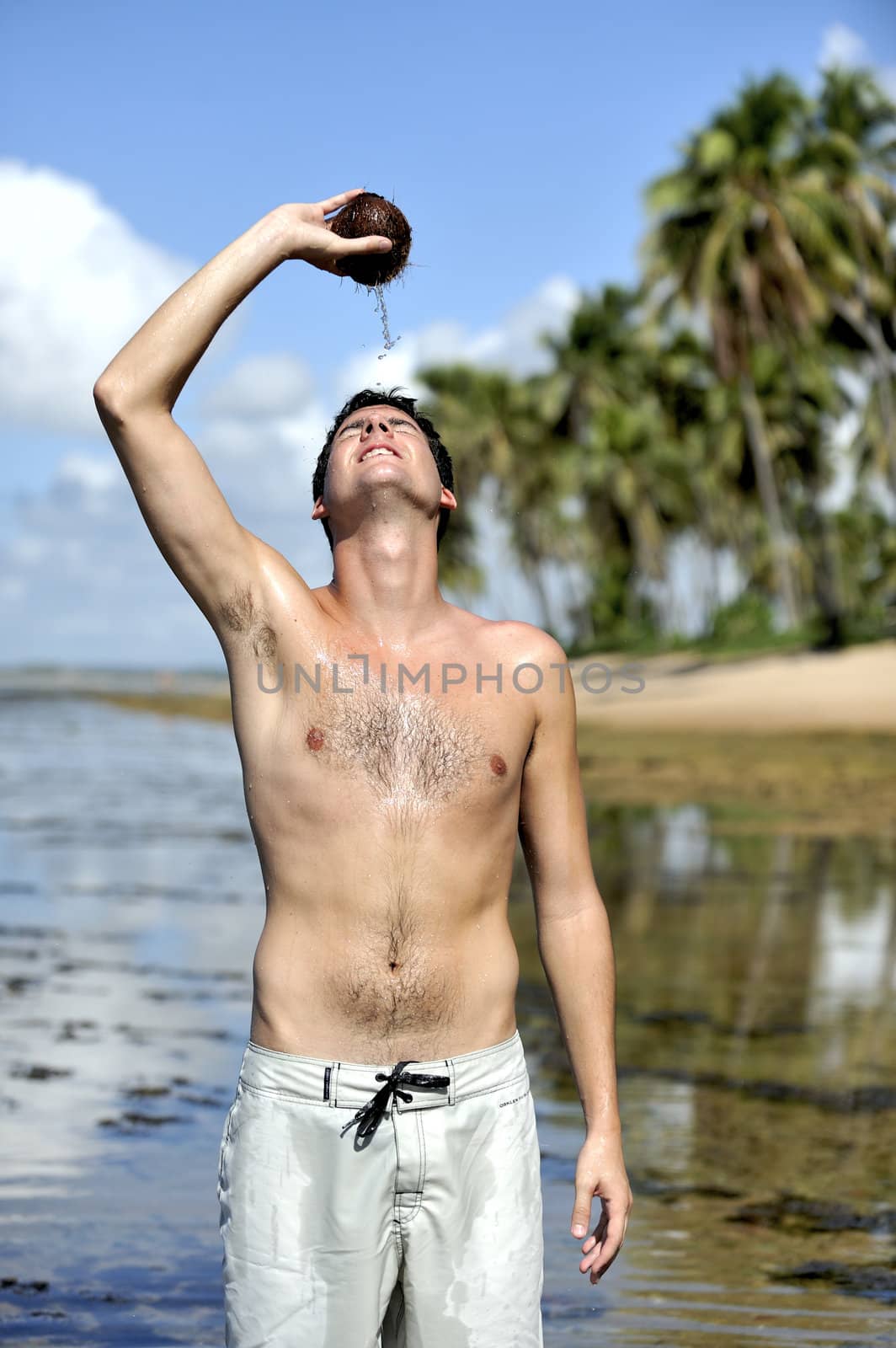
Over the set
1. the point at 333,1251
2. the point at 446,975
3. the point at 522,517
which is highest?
the point at 522,517

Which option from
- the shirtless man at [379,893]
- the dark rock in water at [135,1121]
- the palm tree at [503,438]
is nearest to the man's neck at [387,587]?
the shirtless man at [379,893]

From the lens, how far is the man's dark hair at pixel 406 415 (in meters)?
3.09

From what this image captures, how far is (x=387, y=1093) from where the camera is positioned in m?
2.60

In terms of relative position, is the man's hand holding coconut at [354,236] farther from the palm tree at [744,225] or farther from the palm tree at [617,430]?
the palm tree at [617,430]

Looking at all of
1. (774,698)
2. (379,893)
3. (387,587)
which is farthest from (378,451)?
(774,698)

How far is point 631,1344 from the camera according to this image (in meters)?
4.37

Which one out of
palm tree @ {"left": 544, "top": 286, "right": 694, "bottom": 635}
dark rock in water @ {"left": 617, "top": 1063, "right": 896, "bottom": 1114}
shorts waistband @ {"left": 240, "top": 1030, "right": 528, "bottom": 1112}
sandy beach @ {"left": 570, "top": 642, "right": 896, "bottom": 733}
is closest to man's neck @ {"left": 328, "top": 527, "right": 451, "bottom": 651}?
shorts waistband @ {"left": 240, "top": 1030, "right": 528, "bottom": 1112}

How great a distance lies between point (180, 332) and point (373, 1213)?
4.79 ft

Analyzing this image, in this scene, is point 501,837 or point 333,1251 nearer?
point 333,1251

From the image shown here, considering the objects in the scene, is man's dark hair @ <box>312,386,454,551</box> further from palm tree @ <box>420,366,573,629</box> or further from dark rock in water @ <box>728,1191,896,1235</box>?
palm tree @ <box>420,366,573,629</box>

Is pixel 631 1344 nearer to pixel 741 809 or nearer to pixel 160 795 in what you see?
pixel 741 809

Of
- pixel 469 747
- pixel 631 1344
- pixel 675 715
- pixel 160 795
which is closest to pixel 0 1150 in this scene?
pixel 631 1344

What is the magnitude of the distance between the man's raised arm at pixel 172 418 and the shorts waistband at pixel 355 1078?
78cm

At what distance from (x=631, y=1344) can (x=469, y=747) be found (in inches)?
91.1
